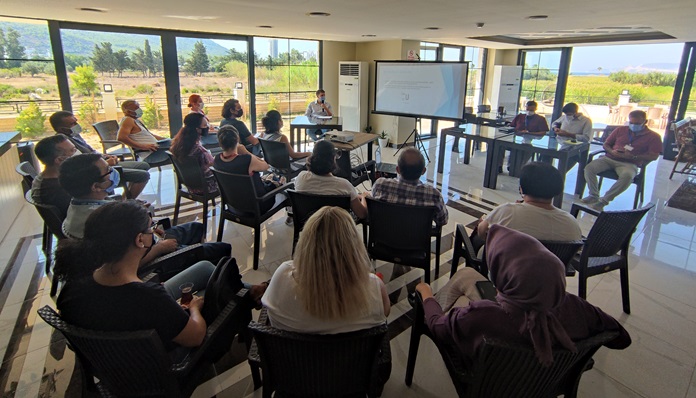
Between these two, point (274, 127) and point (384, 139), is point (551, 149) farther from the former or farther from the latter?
point (384, 139)

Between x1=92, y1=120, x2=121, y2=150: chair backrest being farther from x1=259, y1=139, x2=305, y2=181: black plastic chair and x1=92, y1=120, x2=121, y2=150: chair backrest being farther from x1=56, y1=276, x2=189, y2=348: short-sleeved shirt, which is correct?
x1=56, y1=276, x2=189, y2=348: short-sleeved shirt

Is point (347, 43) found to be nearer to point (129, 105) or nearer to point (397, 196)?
point (129, 105)

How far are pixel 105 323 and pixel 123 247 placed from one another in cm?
25

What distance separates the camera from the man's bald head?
2502 mm

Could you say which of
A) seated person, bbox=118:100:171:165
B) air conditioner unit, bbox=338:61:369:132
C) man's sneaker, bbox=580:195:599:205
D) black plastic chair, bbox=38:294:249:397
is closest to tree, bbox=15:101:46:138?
seated person, bbox=118:100:171:165

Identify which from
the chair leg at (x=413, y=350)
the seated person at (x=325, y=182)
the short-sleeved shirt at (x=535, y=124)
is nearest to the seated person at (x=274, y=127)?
the seated person at (x=325, y=182)

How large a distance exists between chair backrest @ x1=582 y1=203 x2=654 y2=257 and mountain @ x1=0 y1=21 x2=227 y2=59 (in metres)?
6.45

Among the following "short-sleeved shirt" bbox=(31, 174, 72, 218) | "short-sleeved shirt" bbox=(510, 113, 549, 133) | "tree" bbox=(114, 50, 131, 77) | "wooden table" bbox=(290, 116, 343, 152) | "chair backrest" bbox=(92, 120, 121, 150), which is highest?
"tree" bbox=(114, 50, 131, 77)

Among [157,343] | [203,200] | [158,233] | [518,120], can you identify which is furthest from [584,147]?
[157,343]

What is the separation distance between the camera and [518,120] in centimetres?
591

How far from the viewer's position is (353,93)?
8.11 m

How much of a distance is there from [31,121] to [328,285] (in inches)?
244

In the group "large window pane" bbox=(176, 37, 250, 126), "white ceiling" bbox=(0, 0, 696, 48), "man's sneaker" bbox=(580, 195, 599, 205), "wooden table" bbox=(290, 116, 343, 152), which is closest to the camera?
"white ceiling" bbox=(0, 0, 696, 48)

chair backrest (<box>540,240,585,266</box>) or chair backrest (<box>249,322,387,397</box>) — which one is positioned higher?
chair backrest (<box>540,240,585,266</box>)
